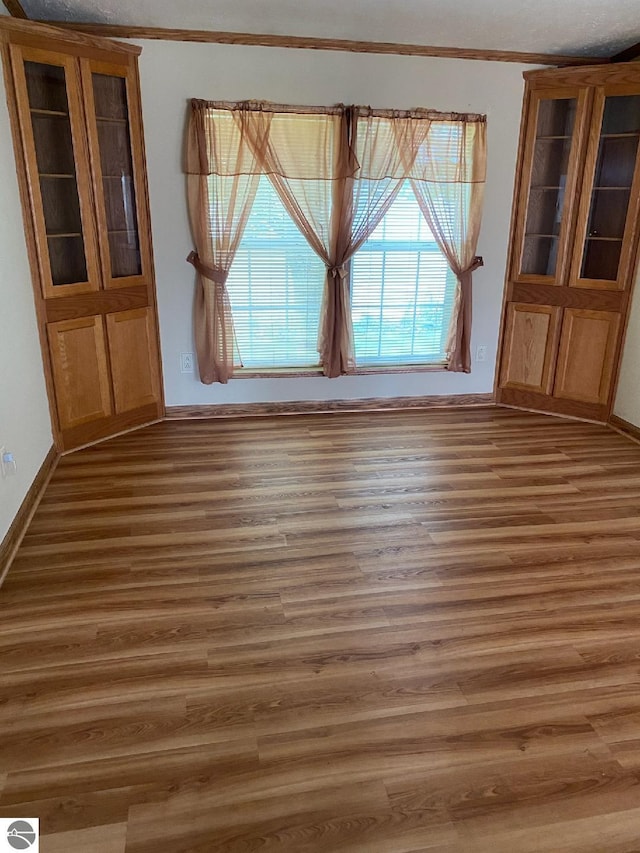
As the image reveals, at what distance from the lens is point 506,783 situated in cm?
174

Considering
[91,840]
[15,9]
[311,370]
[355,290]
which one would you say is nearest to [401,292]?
[355,290]

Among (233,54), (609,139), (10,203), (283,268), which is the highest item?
(233,54)

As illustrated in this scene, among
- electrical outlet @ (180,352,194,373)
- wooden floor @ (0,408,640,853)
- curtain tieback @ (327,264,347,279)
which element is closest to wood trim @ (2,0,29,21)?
electrical outlet @ (180,352,194,373)

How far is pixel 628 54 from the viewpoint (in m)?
4.11

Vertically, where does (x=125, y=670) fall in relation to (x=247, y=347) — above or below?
below

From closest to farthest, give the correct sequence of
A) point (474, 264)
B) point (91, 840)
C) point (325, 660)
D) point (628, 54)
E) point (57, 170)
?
point (91, 840)
point (325, 660)
point (57, 170)
point (628, 54)
point (474, 264)

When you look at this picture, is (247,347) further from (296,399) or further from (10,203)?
(10,203)

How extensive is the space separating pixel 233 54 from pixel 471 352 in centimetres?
265

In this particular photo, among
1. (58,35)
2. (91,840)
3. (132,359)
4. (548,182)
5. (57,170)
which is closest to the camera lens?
(91,840)

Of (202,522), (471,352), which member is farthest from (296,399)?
(202,522)

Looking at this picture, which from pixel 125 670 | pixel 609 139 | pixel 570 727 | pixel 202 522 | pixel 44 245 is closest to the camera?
pixel 570 727

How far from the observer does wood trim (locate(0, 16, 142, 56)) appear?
312 centimetres

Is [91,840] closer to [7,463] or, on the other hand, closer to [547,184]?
[7,463]

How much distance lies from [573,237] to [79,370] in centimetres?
348
